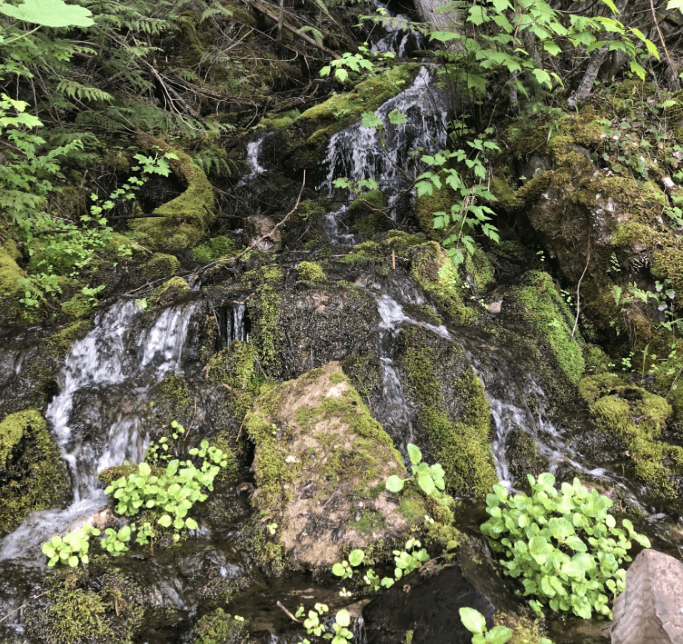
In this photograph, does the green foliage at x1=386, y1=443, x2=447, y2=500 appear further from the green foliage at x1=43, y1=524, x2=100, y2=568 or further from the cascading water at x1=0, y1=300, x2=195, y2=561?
the cascading water at x1=0, y1=300, x2=195, y2=561

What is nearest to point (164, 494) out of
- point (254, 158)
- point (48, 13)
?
point (48, 13)

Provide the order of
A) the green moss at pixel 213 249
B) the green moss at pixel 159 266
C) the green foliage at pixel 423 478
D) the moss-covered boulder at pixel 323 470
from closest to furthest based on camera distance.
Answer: the green foliage at pixel 423 478 → the moss-covered boulder at pixel 323 470 → the green moss at pixel 159 266 → the green moss at pixel 213 249

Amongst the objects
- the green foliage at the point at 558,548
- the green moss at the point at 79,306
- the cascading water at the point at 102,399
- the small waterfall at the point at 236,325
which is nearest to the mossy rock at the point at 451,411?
the green foliage at the point at 558,548

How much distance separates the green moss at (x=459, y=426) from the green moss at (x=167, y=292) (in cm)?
276

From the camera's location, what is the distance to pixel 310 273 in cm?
504

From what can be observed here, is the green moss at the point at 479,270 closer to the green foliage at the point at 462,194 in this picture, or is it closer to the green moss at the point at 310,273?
the green foliage at the point at 462,194

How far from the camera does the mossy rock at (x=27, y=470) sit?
120 inches

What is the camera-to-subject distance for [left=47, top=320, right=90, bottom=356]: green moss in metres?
4.21

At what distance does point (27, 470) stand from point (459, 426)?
3668 mm

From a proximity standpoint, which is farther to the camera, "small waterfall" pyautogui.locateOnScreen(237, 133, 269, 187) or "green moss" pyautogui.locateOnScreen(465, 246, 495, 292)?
"small waterfall" pyautogui.locateOnScreen(237, 133, 269, 187)

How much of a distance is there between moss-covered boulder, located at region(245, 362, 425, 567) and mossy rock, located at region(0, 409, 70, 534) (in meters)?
1.54

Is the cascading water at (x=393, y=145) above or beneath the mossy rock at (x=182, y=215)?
above

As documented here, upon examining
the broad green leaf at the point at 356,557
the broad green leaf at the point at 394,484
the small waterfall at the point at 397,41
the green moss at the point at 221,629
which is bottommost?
the green moss at the point at 221,629

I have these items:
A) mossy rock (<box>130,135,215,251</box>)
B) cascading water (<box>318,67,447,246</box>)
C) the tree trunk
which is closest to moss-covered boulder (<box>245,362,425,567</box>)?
mossy rock (<box>130,135,215,251</box>)
